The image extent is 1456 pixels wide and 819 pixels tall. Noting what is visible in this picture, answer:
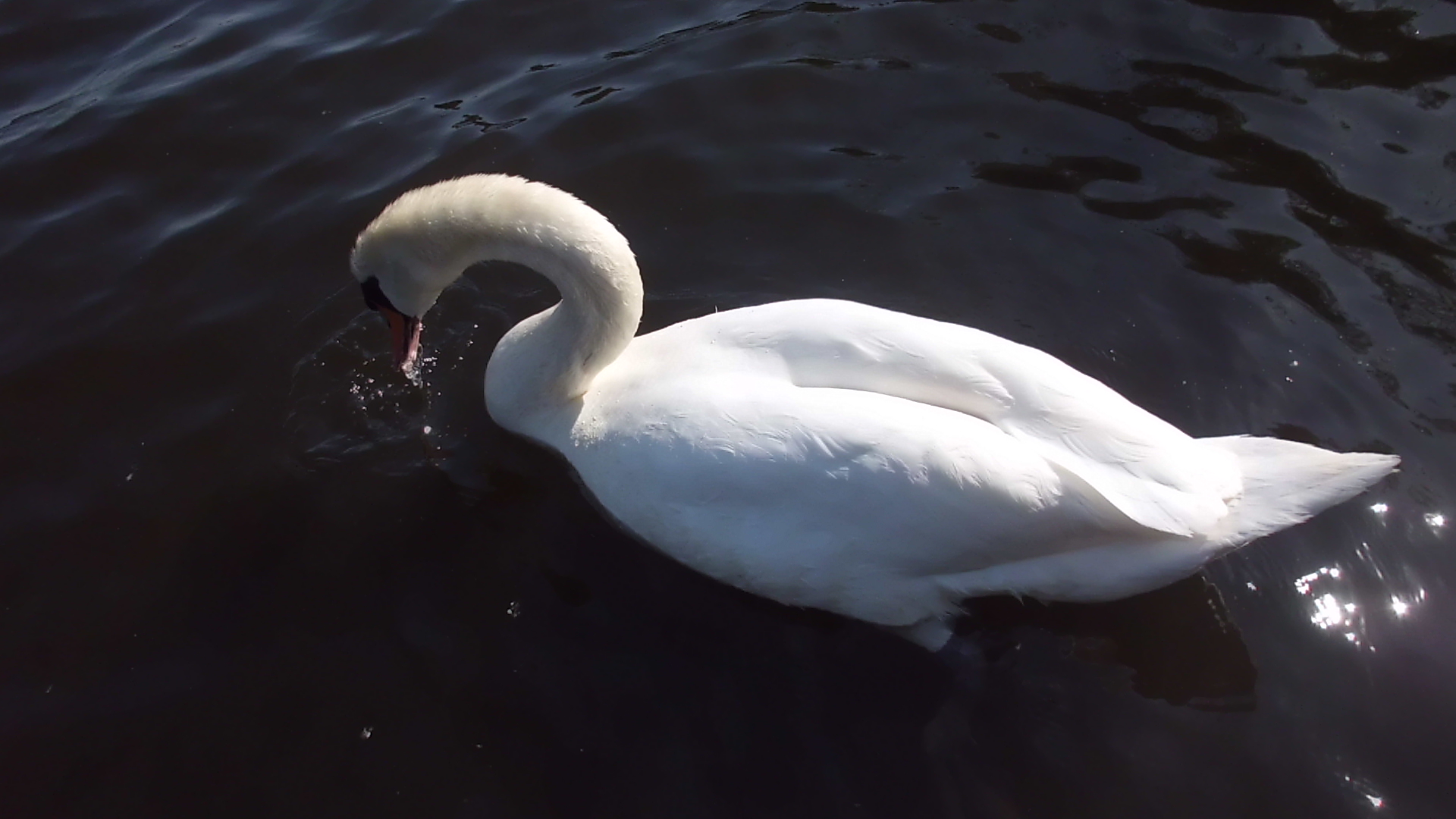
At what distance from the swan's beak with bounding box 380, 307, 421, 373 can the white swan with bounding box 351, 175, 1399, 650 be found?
487 millimetres

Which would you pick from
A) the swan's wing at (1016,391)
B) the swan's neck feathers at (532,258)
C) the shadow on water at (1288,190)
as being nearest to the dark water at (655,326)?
the shadow on water at (1288,190)

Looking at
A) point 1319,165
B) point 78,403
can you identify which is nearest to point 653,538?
point 78,403

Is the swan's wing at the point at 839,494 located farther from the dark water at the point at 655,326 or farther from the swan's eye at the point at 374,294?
the swan's eye at the point at 374,294

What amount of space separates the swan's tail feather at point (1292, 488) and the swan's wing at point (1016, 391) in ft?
0.33

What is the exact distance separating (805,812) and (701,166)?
4.89m

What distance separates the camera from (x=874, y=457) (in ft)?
13.6

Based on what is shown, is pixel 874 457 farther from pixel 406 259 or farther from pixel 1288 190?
pixel 1288 190

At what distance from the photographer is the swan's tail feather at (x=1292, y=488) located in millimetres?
4164

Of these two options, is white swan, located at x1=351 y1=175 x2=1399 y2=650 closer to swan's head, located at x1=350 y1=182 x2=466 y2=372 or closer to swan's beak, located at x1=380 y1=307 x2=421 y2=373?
swan's head, located at x1=350 y1=182 x2=466 y2=372

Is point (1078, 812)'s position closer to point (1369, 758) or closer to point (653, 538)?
point (1369, 758)

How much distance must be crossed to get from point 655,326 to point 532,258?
1543mm

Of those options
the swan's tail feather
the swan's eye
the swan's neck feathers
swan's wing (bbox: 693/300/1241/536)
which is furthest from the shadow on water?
the swan's eye

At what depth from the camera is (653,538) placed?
4.86 metres

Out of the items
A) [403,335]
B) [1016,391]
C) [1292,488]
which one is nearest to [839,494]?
[1016,391]
